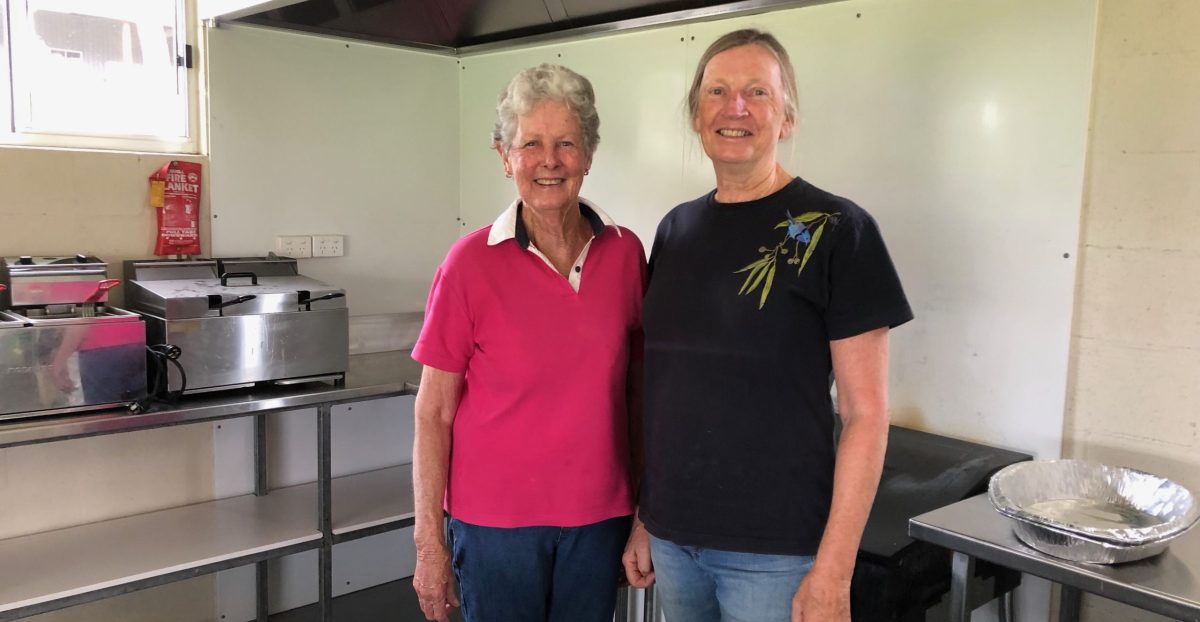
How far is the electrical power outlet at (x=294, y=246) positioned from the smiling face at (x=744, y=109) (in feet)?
5.66

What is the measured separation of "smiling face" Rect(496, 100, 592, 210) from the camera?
1.28 meters

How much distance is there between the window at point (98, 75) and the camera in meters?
2.19

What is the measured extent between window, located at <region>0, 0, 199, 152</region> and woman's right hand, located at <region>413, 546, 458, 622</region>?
1.61 metres

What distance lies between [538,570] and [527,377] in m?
0.29

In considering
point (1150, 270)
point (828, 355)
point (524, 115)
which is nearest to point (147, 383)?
point (524, 115)

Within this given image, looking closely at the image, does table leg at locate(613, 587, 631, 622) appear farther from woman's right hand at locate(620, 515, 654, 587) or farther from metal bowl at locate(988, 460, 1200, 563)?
metal bowl at locate(988, 460, 1200, 563)

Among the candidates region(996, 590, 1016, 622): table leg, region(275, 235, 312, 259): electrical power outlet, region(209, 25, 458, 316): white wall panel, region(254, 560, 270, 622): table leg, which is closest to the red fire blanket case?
region(209, 25, 458, 316): white wall panel

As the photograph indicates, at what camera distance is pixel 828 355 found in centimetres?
109

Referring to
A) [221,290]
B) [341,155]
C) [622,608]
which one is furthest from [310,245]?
[622,608]

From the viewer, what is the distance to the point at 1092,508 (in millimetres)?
1381

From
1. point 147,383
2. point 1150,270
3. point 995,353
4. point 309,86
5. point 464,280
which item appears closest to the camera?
point 464,280

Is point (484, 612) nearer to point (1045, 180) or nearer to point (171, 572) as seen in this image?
point (171, 572)

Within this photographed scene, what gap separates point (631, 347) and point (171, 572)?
1.31 meters

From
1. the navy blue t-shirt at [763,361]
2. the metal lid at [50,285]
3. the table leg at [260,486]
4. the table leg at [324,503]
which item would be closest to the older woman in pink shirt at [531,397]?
the navy blue t-shirt at [763,361]
